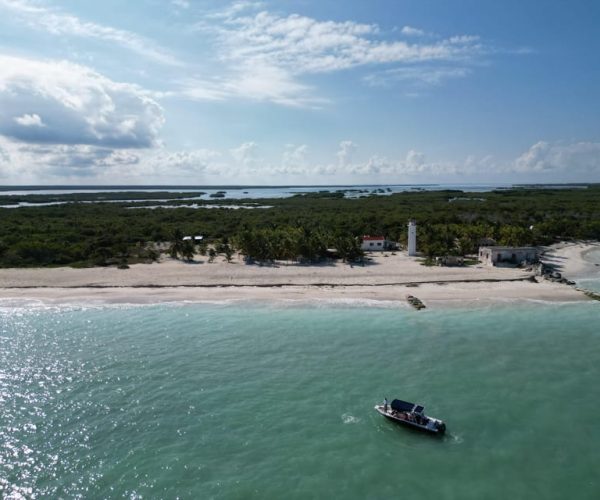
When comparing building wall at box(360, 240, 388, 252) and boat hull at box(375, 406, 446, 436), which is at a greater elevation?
building wall at box(360, 240, 388, 252)

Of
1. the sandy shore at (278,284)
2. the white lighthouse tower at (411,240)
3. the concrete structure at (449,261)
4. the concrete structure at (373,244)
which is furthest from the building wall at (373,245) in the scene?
the concrete structure at (449,261)

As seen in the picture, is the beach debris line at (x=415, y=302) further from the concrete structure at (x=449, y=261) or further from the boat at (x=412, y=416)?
the boat at (x=412, y=416)

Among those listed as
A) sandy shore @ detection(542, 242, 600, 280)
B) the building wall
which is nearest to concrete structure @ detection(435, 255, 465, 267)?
the building wall

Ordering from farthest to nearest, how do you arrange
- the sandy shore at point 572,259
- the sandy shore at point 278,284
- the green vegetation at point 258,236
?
the green vegetation at point 258,236, the sandy shore at point 572,259, the sandy shore at point 278,284

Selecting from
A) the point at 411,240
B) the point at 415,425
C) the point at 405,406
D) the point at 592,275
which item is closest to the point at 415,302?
the point at 405,406

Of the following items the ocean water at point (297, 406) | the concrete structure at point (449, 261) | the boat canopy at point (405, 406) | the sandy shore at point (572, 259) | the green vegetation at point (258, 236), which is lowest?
the ocean water at point (297, 406)

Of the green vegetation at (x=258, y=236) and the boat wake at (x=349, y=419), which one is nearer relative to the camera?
the boat wake at (x=349, y=419)

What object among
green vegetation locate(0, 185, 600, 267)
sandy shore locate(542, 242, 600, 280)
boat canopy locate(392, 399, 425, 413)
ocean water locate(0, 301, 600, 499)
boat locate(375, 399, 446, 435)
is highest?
green vegetation locate(0, 185, 600, 267)

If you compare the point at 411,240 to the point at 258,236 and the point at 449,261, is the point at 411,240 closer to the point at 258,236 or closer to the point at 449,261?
the point at 449,261

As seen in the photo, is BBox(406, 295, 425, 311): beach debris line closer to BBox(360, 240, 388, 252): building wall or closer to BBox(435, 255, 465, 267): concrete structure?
BBox(435, 255, 465, 267): concrete structure
